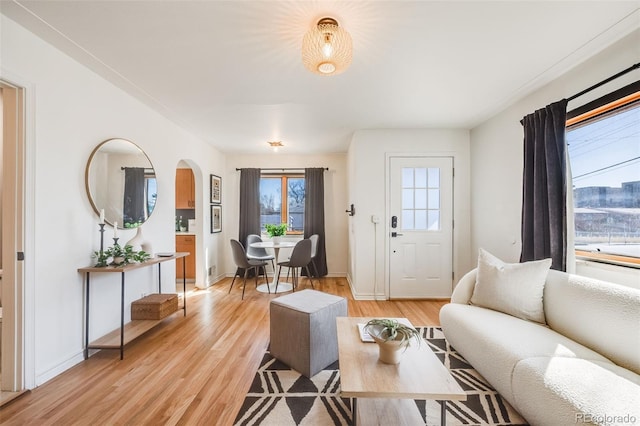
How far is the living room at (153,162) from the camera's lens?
1889 mm

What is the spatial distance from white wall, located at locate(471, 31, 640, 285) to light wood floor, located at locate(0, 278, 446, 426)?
131 centimetres

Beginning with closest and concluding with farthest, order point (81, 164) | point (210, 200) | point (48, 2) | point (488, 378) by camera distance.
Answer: point (48, 2), point (488, 378), point (81, 164), point (210, 200)

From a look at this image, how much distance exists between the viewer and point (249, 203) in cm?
534

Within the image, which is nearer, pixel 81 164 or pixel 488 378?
pixel 488 378

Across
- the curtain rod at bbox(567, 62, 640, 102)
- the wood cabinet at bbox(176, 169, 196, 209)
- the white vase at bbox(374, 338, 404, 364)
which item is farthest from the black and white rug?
the wood cabinet at bbox(176, 169, 196, 209)

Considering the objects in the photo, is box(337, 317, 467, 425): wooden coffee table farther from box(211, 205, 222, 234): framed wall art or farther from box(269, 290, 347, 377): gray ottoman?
box(211, 205, 222, 234): framed wall art

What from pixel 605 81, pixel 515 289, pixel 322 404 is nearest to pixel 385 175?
pixel 515 289

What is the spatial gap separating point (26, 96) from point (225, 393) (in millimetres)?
2424

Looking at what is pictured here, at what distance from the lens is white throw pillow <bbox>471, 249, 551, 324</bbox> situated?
212 centimetres

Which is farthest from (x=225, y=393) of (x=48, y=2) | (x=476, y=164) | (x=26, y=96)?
(x=476, y=164)

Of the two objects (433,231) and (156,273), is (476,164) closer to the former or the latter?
(433,231)

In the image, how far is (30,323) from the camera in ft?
6.14

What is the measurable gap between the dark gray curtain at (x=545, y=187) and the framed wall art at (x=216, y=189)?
4.41 m

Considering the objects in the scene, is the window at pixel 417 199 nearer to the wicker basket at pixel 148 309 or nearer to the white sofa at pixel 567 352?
the white sofa at pixel 567 352
